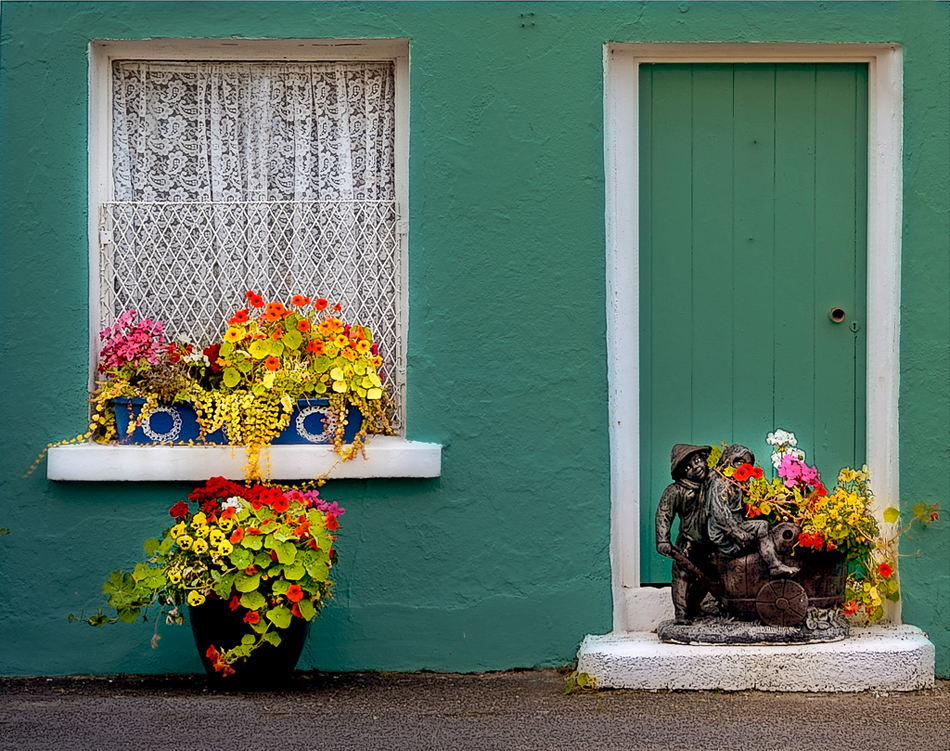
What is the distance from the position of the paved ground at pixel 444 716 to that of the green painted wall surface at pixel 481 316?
207 millimetres

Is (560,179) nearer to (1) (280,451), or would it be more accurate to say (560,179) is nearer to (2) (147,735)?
(1) (280,451)

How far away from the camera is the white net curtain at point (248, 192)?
508cm

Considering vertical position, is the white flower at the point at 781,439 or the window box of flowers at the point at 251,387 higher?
the window box of flowers at the point at 251,387

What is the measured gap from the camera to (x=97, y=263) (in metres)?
Result: 5.02

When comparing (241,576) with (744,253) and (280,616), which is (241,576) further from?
(744,253)

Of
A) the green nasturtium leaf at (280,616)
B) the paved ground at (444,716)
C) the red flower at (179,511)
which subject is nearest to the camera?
the paved ground at (444,716)

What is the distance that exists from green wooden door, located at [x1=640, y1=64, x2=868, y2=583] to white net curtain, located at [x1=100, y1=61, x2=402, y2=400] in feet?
3.70

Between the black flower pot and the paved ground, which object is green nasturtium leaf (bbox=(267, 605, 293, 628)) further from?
the paved ground

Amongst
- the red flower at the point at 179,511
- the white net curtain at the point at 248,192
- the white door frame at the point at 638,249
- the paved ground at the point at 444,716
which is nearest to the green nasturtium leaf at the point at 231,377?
the white net curtain at the point at 248,192

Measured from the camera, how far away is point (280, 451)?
4.79 meters

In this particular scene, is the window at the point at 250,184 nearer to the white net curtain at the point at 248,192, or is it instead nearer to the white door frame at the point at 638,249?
the white net curtain at the point at 248,192

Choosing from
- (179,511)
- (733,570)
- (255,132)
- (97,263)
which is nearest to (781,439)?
(733,570)

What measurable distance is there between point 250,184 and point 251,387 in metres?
0.92

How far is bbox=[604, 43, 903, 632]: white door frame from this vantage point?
193 inches
